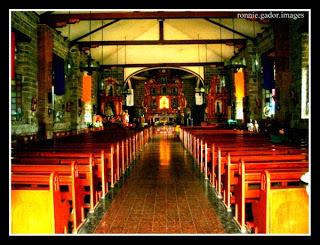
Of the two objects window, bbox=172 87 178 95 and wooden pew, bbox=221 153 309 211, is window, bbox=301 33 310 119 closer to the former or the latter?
wooden pew, bbox=221 153 309 211

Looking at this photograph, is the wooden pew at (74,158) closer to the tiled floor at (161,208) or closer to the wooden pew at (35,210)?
the tiled floor at (161,208)

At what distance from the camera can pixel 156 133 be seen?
2627cm

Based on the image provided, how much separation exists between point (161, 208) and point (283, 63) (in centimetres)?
717

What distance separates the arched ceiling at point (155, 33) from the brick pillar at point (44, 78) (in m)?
0.66

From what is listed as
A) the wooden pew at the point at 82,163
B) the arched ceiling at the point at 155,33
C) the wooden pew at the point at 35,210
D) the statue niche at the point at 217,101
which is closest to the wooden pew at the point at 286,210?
the wooden pew at the point at 35,210

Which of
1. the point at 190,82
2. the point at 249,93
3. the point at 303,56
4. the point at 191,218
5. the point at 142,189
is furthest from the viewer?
the point at 190,82

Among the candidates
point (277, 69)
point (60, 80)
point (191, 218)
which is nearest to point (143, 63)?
point (60, 80)

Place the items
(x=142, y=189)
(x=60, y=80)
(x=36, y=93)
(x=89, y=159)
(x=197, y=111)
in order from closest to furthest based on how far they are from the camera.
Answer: (x=89, y=159)
(x=142, y=189)
(x=36, y=93)
(x=60, y=80)
(x=197, y=111)

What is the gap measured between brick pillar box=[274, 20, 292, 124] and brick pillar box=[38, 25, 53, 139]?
773cm

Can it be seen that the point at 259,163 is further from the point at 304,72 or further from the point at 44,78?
the point at 44,78

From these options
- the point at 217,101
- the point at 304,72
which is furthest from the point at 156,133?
the point at 304,72

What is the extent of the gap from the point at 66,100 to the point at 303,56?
36.4 ft

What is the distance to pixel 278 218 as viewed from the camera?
3.57 meters

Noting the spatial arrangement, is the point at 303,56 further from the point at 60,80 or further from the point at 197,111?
the point at 197,111
